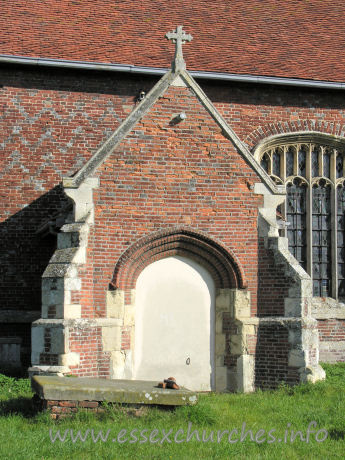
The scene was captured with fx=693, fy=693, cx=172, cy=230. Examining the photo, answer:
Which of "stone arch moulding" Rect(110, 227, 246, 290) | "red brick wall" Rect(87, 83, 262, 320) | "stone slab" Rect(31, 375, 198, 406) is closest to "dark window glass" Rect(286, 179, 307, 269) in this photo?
"red brick wall" Rect(87, 83, 262, 320)

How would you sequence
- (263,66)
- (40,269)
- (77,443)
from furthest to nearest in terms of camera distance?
(263,66)
(40,269)
(77,443)

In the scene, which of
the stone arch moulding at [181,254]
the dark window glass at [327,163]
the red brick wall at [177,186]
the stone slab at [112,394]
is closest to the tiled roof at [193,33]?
the dark window glass at [327,163]

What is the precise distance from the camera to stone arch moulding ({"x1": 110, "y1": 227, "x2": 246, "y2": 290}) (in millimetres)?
10891

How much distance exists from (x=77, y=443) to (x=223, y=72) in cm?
879

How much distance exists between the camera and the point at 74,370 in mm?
10070

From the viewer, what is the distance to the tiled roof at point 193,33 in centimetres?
1390

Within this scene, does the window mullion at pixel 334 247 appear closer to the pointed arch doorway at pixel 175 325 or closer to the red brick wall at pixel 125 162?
the red brick wall at pixel 125 162

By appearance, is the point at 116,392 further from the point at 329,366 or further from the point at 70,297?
the point at 329,366

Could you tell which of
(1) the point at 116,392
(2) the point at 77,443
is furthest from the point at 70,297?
(2) the point at 77,443

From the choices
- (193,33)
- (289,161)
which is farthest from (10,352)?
(193,33)

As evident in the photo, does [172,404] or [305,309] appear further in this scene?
[305,309]

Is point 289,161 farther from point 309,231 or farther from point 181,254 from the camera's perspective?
point 181,254

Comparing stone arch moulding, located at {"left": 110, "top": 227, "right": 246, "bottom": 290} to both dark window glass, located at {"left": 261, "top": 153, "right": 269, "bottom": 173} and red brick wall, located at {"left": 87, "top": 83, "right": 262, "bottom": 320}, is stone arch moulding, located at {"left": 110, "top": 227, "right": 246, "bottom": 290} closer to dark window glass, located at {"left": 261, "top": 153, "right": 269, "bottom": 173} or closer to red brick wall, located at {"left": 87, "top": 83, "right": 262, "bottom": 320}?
red brick wall, located at {"left": 87, "top": 83, "right": 262, "bottom": 320}

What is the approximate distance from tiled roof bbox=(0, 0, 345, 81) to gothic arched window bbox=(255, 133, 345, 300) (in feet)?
4.73
